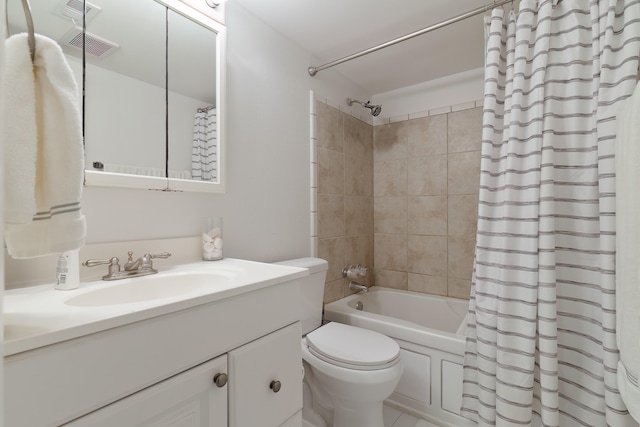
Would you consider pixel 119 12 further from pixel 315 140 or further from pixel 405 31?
pixel 405 31

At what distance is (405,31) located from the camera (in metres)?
1.70

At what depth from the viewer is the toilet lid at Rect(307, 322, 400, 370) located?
4.23ft

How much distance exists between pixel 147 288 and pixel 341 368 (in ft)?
2.83

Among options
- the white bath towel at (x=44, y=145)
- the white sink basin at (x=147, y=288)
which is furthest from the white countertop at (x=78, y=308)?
the white bath towel at (x=44, y=145)

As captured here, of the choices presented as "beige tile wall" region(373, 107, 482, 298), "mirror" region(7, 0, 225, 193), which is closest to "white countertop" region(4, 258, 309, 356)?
"mirror" region(7, 0, 225, 193)

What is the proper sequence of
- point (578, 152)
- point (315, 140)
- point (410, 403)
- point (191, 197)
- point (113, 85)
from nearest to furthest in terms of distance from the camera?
1. point (113, 85)
2. point (578, 152)
3. point (191, 197)
4. point (410, 403)
5. point (315, 140)

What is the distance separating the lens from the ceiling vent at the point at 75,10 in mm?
928

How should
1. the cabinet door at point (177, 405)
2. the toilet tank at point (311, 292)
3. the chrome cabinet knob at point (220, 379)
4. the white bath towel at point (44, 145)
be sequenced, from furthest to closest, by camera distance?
the toilet tank at point (311, 292) < the chrome cabinet knob at point (220, 379) < the cabinet door at point (177, 405) < the white bath towel at point (44, 145)

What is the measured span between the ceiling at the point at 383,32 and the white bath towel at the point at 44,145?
1.24 metres

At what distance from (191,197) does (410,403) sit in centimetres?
162

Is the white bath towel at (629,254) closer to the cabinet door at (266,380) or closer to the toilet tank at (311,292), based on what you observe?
the cabinet door at (266,380)

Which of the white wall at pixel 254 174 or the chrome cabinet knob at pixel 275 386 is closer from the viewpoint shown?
the chrome cabinet knob at pixel 275 386

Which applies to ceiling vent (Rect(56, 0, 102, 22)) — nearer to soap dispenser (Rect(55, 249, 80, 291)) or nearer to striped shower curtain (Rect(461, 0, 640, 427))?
soap dispenser (Rect(55, 249, 80, 291))

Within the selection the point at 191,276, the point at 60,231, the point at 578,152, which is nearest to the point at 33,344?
the point at 60,231
